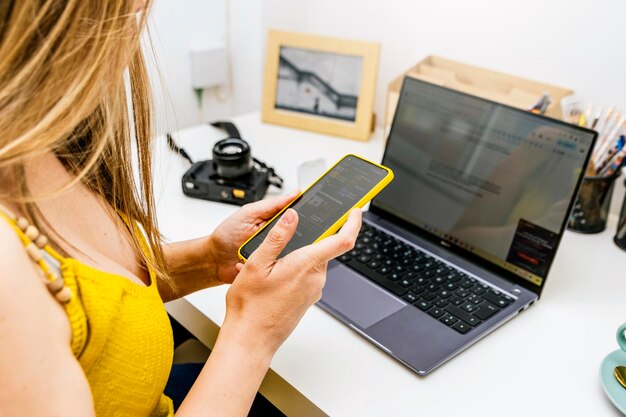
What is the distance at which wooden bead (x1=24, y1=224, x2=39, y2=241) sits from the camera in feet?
1.55

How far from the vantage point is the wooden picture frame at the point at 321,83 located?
1.20 metres

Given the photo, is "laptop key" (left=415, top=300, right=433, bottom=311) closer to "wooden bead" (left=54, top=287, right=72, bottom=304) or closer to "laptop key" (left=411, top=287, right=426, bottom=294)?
"laptop key" (left=411, top=287, right=426, bottom=294)

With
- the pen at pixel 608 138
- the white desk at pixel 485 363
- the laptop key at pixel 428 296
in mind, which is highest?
the pen at pixel 608 138

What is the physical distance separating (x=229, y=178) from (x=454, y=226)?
37 centimetres

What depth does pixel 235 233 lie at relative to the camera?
765 millimetres

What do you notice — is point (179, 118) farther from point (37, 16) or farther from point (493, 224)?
point (37, 16)

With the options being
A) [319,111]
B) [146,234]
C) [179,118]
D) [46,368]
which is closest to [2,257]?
[46,368]

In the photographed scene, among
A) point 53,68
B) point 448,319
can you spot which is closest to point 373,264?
point 448,319

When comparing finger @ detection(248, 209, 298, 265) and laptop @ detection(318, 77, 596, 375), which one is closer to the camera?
finger @ detection(248, 209, 298, 265)

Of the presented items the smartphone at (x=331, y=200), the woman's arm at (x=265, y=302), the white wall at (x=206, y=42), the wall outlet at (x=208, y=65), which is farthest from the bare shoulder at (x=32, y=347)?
the wall outlet at (x=208, y=65)

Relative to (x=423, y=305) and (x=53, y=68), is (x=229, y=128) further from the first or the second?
(x=53, y=68)

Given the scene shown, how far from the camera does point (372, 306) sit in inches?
29.3

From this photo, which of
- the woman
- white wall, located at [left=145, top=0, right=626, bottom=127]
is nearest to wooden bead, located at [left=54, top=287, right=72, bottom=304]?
the woman

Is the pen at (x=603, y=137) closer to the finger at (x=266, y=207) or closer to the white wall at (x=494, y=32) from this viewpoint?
the white wall at (x=494, y=32)
